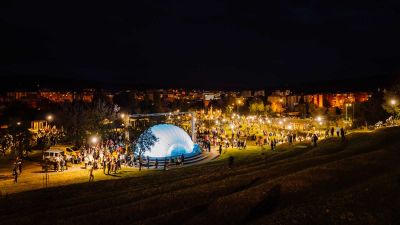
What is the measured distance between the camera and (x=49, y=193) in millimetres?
20297

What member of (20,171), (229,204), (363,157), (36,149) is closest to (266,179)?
(229,204)

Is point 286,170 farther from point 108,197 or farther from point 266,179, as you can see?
point 108,197

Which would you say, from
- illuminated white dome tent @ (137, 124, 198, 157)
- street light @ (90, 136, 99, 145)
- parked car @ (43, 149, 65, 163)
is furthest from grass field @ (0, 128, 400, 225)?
illuminated white dome tent @ (137, 124, 198, 157)

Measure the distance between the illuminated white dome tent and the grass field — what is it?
53.8 ft

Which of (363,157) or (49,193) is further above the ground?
(363,157)

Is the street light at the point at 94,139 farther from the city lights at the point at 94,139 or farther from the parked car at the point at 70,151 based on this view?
the parked car at the point at 70,151

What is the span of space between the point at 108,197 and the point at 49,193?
4666 mm

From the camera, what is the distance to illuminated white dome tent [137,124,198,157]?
1502 inches

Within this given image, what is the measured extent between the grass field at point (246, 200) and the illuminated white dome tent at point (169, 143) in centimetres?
1640

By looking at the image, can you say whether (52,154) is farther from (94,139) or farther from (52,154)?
(94,139)

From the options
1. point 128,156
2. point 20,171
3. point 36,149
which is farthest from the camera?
point 36,149

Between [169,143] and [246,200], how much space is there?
24790mm

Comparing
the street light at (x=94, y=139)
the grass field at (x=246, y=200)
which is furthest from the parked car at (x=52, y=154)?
the grass field at (x=246, y=200)

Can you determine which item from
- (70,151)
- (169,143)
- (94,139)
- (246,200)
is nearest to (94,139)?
(94,139)
